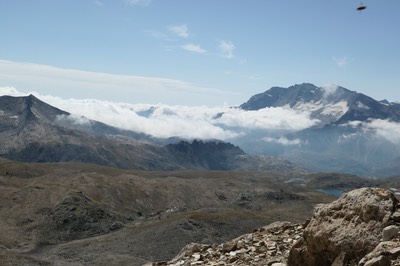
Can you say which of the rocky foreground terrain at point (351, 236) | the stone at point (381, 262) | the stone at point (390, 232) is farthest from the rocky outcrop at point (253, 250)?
the stone at point (381, 262)

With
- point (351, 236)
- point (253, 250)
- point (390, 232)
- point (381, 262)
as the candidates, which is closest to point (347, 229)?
point (351, 236)

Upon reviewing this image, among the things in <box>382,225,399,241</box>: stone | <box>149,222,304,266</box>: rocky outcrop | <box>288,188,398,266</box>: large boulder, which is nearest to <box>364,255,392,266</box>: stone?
<box>382,225,399,241</box>: stone

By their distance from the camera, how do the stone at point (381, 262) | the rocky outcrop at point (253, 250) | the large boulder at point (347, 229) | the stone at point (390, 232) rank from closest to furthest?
the stone at point (381, 262), the stone at point (390, 232), the large boulder at point (347, 229), the rocky outcrop at point (253, 250)

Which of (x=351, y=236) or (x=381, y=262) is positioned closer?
(x=381, y=262)

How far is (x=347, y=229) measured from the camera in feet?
51.5

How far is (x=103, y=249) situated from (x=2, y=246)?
22970 millimetres

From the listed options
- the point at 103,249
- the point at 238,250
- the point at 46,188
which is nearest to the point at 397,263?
the point at 238,250

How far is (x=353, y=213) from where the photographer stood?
16.1 meters

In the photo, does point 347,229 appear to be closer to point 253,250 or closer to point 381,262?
point 381,262

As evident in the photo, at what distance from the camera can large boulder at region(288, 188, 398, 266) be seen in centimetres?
1498

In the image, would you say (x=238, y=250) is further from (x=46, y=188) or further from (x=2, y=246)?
(x=46, y=188)

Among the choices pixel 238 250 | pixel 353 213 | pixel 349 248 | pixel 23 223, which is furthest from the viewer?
pixel 23 223

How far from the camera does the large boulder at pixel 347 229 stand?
49.2 feet

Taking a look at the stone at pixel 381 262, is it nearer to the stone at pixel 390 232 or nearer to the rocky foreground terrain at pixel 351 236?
the rocky foreground terrain at pixel 351 236
